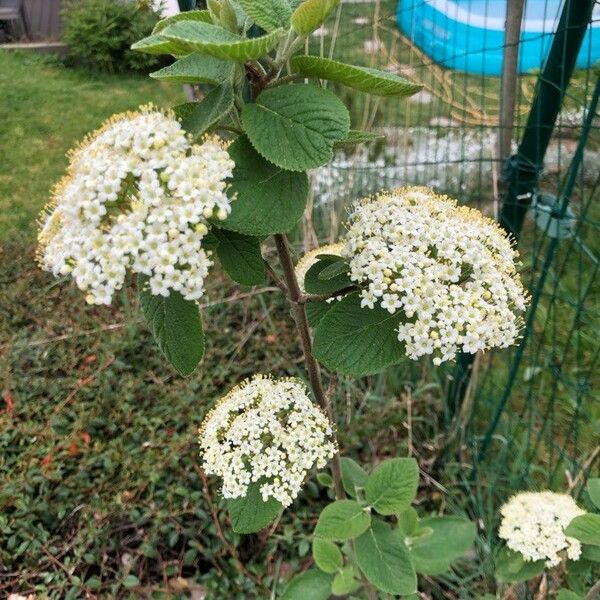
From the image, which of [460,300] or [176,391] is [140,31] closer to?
[176,391]

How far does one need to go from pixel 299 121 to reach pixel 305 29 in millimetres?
80

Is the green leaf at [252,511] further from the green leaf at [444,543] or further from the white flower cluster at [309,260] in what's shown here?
the green leaf at [444,543]

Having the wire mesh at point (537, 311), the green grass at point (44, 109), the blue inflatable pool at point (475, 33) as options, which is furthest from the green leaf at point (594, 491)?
the blue inflatable pool at point (475, 33)

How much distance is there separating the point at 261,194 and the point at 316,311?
0.30 meters

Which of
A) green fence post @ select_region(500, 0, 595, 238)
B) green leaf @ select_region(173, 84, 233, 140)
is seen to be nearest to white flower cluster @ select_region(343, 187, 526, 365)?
green leaf @ select_region(173, 84, 233, 140)

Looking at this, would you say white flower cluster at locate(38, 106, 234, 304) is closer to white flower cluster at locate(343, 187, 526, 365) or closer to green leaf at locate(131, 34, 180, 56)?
green leaf at locate(131, 34, 180, 56)

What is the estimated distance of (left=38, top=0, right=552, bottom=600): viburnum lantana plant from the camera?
54cm

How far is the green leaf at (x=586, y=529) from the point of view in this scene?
0.88 meters

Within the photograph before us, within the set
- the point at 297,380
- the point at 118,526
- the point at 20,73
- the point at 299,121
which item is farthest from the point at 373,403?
the point at 20,73

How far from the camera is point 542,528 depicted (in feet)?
3.54

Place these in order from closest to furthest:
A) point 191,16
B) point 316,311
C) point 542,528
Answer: point 191,16 → point 316,311 → point 542,528

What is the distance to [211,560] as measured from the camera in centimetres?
156

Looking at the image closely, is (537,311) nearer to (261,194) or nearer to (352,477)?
(352,477)

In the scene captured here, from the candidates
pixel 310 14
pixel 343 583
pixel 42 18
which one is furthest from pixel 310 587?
pixel 42 18
